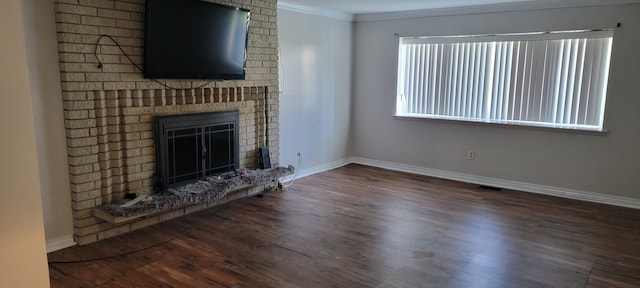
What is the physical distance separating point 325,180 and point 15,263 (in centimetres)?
393

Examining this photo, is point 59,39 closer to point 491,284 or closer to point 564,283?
point 491,284

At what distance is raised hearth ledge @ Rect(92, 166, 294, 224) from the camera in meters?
3.38

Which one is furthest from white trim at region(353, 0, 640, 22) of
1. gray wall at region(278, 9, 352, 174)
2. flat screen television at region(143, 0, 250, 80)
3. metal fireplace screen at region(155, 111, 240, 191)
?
metal fireplace screen at region(155, 111, 240, 191)

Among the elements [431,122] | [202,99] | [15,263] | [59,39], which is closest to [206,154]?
[202,99]

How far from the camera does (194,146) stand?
4.12m

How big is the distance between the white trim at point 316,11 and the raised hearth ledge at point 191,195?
1850mm

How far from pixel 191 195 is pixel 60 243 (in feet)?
3.34

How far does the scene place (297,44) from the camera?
533cm

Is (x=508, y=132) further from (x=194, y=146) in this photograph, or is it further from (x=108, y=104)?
(x=108, y=104)

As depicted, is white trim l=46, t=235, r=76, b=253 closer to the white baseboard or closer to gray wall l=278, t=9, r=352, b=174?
gray wall l=278, t=9, r=352, b=174

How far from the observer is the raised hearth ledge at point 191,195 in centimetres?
338

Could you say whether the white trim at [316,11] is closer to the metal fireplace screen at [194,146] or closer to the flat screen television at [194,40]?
the flat screen television at [194,40]

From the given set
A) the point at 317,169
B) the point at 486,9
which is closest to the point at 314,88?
the point at 317,169

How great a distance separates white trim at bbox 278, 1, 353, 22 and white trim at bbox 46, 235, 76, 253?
3118 mm
